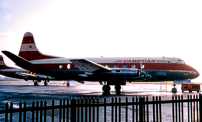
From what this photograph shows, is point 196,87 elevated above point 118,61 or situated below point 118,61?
below

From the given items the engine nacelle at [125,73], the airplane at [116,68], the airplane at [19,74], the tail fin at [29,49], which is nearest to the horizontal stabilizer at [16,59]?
the airplane at [116,68]

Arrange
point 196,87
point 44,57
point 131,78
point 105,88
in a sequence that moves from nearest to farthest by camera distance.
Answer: point 131,78, point 105,88, point 196,87, point 44,57

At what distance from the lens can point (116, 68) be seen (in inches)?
957

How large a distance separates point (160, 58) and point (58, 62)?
14136mm

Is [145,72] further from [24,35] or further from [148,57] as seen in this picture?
[24,35]

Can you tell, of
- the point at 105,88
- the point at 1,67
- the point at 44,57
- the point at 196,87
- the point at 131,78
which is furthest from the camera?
the point at 1,67

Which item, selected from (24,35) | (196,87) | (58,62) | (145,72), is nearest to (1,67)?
(24,35)

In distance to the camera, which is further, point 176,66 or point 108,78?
point 176,66

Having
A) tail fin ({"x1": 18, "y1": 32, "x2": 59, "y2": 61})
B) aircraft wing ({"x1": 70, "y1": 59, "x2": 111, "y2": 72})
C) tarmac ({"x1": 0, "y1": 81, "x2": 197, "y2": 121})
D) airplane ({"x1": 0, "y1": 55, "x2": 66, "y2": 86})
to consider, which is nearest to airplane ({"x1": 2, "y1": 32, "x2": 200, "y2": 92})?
aircraft wing ({"x1": 70, "y1": 59, "x2": 111, "y2": 72})

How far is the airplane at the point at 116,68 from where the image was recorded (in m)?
23.3

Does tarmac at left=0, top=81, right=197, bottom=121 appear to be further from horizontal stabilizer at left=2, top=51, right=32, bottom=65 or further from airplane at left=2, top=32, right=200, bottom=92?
horizontal stabilizer at left=2, top=51, right=32, bottom=65

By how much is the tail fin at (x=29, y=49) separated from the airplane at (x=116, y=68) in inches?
21.6

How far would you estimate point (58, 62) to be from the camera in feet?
96.1

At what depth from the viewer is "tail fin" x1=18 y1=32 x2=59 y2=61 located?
3222 centimetres
